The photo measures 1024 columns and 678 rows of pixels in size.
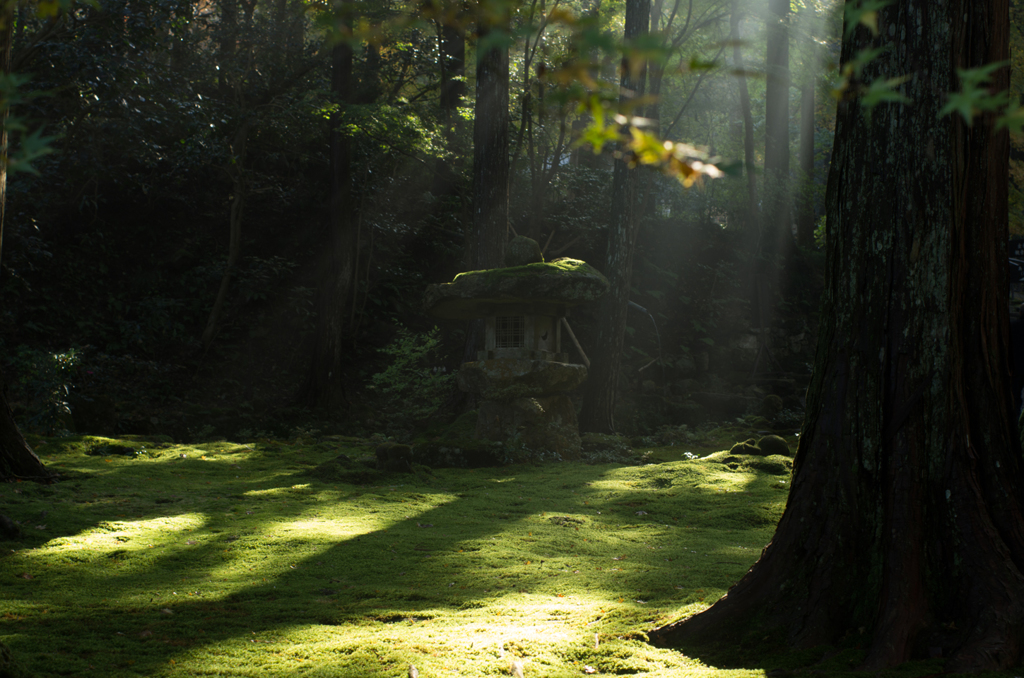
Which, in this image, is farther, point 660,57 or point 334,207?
point 334,207

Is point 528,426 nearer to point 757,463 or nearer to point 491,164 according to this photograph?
point 757,463

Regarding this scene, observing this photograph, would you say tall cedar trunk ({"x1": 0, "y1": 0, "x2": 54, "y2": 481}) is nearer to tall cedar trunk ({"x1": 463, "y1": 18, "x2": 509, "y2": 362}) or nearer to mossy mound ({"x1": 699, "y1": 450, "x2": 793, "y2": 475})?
tall cedar trunk ({"x1": 463, "y1": 18, "x2": 509, "y2": 362})

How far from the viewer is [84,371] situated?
1159cm

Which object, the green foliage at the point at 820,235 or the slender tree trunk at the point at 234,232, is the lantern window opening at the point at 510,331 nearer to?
the slender tree trunk at the point at 234,232

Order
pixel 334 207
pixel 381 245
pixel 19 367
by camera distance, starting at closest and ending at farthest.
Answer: pixel 19 367, pixel 334 207, pixel 381 245

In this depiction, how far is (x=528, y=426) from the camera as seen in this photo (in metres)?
9.64

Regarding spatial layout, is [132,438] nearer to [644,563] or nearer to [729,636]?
[644,563]

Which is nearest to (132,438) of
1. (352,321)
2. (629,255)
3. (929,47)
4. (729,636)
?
(352,321)

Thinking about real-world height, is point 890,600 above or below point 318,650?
above

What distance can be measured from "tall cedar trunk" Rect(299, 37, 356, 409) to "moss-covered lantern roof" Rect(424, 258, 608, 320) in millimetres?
4179

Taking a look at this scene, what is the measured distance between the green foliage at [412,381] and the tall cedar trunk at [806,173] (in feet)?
33.1

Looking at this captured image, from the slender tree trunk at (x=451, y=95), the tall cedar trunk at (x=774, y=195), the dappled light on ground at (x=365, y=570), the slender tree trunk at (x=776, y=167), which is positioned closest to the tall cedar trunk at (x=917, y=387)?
the dappled light on ground at (x=365, y=570)

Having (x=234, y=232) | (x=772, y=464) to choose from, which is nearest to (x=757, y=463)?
(x=772, y=464)

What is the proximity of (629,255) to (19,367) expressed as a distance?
9.13 meters
